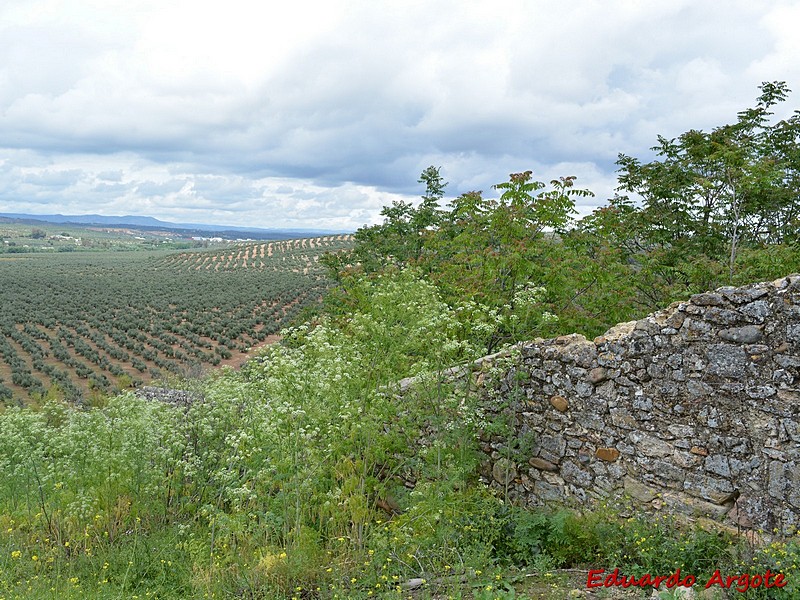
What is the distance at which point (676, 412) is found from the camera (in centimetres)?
533

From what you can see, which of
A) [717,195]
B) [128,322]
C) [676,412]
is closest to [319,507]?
[676,412]

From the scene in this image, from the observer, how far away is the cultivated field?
1050 inches

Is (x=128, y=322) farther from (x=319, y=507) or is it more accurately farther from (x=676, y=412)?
(x=676, y=412)

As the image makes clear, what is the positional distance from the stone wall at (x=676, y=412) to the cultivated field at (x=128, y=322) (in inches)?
815

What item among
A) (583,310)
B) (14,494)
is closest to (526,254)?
(583,310)

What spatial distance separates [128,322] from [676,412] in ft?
125

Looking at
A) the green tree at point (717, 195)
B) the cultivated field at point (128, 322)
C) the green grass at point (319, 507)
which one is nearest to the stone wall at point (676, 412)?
the green grass at point (319, 507)

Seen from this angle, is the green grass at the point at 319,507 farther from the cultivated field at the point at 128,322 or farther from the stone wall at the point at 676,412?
the cultivated field at the point at 128,322

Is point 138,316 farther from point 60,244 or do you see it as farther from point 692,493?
point 60,244

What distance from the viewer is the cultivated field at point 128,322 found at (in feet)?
87.5

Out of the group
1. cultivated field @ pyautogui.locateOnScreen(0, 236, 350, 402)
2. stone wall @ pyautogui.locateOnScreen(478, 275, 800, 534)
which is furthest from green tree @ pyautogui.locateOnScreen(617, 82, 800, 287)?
cultivated field @ pyautogui.locateOnScreen(0, 236, 350, 402)

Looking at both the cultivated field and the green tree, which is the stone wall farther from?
the cultivated field

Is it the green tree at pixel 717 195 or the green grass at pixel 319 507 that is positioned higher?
the green tree at pixel 717 195

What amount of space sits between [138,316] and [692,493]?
40.7 meters
